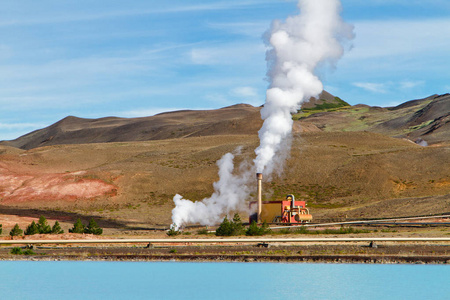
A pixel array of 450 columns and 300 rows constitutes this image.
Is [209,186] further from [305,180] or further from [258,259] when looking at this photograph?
[258,259]

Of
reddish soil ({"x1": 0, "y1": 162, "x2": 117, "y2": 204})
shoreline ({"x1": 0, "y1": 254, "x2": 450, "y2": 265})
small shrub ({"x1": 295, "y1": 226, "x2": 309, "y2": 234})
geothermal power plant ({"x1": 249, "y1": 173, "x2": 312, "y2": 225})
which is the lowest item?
shoreline ({"x1": 0, "y1": 254, "x2": 450, "y2": 265})

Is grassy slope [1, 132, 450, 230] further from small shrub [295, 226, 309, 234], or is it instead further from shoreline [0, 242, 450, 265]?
→ shoreline [0, 242, 450, 265]

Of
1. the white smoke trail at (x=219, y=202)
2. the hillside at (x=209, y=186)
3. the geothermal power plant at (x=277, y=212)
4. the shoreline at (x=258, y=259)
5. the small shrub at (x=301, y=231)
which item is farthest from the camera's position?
the hillside at (x=209, y=186)

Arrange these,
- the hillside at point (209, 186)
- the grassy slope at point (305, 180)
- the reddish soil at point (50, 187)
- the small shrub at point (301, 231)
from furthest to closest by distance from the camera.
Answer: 1. the reddish soil at point (50, 187)
2. the grassy slope at point (305, 180)
3. the hillside at point (209, 186)
4. the small shrub at point (301, 231)

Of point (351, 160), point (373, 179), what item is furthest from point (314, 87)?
point (351, 160)

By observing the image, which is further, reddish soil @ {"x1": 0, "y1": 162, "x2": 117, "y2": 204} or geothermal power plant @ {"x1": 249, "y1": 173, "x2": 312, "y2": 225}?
reddish soil @ {"x1": 0, "y1": 162, "x2": 117, "y2": 204}

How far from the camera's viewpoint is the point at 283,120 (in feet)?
229

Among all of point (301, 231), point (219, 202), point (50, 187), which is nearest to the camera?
point (301, 231)

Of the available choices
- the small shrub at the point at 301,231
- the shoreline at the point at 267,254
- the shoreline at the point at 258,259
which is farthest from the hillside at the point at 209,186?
the shoreline at the point at 258,259

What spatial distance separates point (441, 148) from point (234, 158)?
137ft

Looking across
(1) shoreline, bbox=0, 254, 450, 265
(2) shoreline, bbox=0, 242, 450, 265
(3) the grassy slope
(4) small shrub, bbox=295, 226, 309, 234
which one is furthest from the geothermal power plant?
(1) shoreline, bbox=0, 254, 450, 265

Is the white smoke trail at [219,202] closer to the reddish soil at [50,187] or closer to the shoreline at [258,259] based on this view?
the reddish soil at [50,187]

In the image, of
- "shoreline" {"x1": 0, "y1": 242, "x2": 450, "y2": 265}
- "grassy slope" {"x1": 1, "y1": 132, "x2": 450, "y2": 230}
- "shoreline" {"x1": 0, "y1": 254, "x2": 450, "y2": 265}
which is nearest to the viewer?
"shoreline" {"x1": 0, "y1": 254, "x2": 450, "y2": 265}

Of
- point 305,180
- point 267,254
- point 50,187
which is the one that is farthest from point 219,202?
point 267,254
